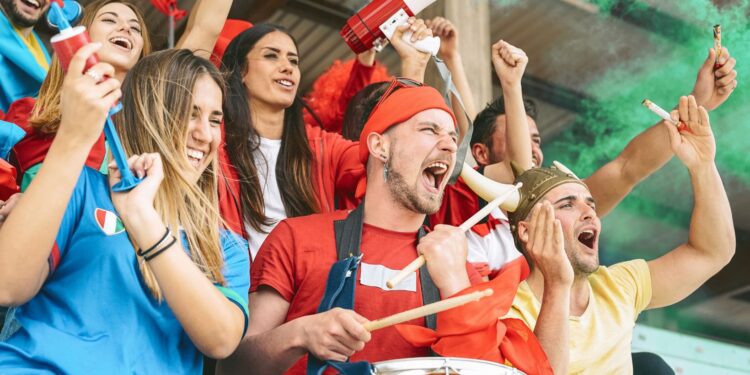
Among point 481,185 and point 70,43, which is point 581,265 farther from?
point 70,43

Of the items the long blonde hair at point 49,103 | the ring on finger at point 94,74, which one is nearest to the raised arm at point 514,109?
the long blonde hair at point 49,103

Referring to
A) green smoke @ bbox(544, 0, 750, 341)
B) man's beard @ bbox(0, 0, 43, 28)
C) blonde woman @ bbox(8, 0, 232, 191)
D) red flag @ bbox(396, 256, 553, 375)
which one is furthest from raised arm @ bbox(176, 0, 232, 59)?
green smoke @ bbox(544, 0, 750, 341)

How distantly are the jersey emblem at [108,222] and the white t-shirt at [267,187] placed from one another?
37.1 inches

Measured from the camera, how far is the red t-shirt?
2508 millimetres

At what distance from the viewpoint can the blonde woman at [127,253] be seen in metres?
1.90

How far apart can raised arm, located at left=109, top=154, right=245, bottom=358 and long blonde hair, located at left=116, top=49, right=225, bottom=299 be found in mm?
125

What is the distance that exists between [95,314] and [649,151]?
7.82 ft

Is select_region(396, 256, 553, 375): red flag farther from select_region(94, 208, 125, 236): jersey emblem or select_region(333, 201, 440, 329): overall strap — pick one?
select_region(94, 208, 125, 236): jersey emblem

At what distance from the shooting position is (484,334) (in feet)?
7.36

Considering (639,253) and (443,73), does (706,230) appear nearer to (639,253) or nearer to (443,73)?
(443,73)

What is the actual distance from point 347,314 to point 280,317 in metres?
0.43

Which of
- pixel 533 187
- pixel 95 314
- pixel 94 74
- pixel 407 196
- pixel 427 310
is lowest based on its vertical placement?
pixel 533 187

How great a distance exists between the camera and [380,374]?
206 cm

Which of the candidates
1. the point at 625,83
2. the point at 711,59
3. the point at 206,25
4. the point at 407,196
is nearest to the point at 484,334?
the point at 407,196
